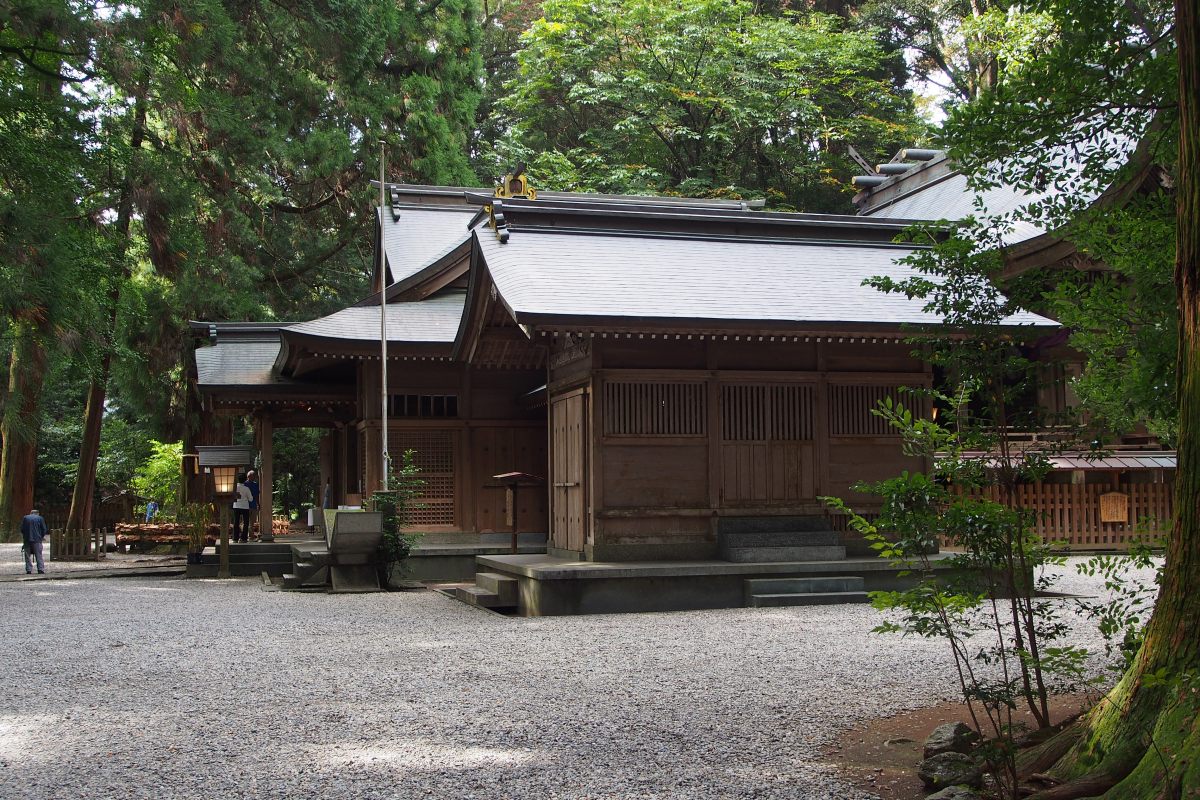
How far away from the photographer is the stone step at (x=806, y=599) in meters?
11.7

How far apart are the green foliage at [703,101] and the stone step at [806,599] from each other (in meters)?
18.6

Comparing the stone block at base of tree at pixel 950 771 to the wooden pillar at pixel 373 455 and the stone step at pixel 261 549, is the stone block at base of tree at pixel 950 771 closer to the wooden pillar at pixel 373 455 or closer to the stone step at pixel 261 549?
the wooden pillar at pixel 373 455

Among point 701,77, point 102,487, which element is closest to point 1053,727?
point 701,77

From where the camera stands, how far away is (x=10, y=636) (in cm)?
1051

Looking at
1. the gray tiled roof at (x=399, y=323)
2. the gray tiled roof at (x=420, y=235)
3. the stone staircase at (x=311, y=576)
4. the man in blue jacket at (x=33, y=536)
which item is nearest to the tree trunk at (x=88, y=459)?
the man in blue jacket at (x=33, y=536)

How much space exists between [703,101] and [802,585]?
19.3 m

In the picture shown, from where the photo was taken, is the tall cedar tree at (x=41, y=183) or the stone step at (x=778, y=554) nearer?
the tall cedar tree at (x=41, y=183)

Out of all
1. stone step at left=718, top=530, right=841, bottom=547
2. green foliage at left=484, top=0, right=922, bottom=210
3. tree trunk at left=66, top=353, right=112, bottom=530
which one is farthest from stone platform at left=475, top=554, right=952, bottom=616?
green foliage at left=484, top=0, right=922, bottom=210

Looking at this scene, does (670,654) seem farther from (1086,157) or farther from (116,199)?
(116,199)

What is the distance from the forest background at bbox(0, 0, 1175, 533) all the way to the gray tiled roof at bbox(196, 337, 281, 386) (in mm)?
1365

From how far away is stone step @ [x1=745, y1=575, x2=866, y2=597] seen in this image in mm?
11797

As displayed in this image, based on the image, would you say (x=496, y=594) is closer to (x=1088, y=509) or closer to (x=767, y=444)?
(x=767, y=444)

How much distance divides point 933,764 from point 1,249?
11.8 meters

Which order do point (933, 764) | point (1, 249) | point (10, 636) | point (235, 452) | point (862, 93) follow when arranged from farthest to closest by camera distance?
point (862, 93) < point (235, 452) < point (1, 249) < point (10, 636) < point (933, 764)
